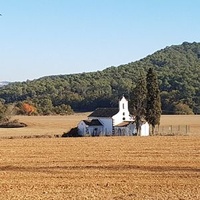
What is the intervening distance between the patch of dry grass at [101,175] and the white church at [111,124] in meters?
35.7

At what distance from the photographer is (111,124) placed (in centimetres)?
7681

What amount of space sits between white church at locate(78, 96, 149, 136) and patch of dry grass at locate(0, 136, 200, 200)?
35695 mm

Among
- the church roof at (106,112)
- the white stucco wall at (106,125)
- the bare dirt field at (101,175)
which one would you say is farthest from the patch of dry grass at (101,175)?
the church roof at (106,112)

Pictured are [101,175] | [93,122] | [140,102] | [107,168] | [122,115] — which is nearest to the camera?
[101,175]

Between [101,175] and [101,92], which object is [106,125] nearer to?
[101,175]

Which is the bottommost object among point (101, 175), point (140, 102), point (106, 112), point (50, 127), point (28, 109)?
point (50, 127)

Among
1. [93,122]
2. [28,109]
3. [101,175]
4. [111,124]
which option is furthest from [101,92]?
[101,175]

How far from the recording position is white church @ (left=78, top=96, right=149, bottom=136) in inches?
2931

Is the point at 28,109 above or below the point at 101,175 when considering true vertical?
below

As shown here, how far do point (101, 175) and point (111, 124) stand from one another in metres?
51.7

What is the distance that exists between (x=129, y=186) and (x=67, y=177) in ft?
14.4

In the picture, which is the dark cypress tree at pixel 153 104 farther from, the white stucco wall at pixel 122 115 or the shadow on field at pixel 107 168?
the shadow on field at pixel 107 168

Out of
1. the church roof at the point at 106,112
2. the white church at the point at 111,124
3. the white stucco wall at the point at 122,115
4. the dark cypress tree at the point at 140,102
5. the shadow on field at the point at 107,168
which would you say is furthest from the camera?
the church roof at the point at 106,112

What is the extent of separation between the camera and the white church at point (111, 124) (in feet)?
244
